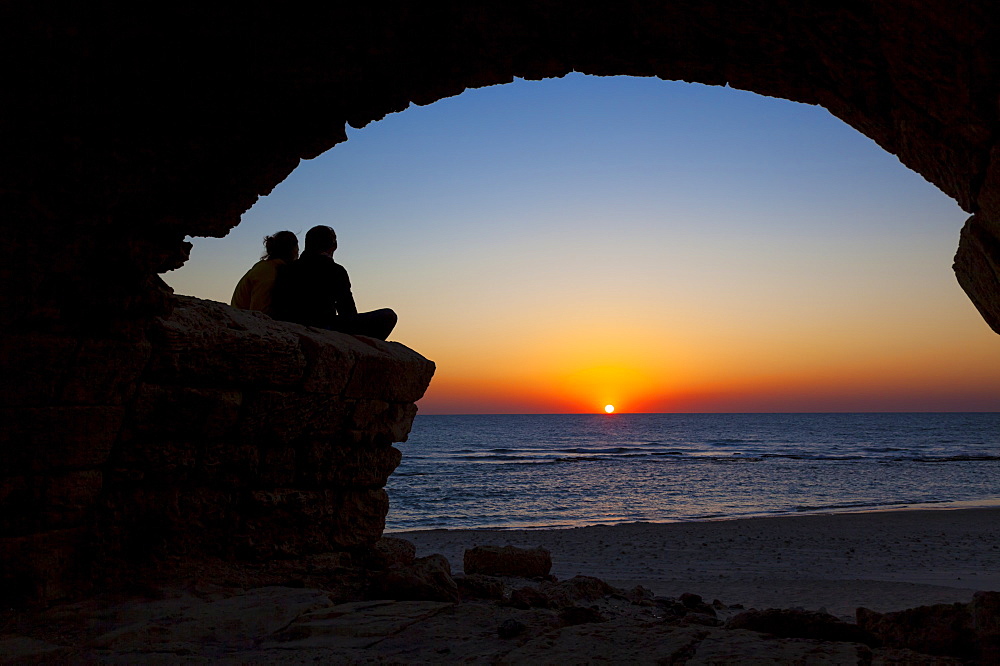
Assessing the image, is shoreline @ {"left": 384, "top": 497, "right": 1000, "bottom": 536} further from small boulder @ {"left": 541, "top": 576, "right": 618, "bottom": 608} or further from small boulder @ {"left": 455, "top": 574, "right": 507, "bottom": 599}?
small boulder @ {"left": 455, "top": 574, "right": 507, "bottom": 599}

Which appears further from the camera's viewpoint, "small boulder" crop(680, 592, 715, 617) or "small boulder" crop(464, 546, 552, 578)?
"small boulder" crop(464, 546, 552, 578)

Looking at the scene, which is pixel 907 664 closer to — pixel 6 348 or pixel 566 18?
pixel 566 18

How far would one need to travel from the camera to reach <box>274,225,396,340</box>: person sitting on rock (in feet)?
16.9

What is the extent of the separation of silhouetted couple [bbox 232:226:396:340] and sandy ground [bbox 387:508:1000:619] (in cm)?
470

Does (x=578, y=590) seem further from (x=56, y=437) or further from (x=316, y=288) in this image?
(x=56, y=437)

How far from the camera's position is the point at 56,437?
141 inches

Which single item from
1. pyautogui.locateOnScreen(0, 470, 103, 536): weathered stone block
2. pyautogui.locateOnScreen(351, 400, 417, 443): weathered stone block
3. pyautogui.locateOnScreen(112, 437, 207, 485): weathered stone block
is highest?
pyautogui.locateOnScreen(351, 400, 417, 443): weathered stone block

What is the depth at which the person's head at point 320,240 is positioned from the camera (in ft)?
16.8

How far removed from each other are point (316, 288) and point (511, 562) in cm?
324

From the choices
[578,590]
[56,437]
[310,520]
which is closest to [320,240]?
[310,520]

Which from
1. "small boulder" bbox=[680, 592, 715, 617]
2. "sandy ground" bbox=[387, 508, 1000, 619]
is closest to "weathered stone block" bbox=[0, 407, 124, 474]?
"small boulder" bbox=[680, 592, 715, 617]

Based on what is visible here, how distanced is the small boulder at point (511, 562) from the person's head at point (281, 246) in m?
3.42

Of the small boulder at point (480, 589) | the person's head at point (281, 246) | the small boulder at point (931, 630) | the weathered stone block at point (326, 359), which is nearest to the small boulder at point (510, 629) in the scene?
the small boulder at point (480, 589)

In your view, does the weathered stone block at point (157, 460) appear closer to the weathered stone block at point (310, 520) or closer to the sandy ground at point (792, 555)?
the weathered stone block at point (310, 520)
